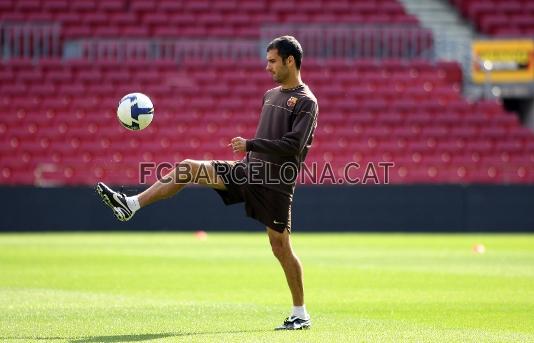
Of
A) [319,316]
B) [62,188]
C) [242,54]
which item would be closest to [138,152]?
[62,188]

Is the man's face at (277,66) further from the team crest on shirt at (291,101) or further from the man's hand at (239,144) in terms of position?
the man's hand at (239,144)

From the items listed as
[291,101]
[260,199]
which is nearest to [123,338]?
[260,199]

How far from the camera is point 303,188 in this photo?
1009 inches

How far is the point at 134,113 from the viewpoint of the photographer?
9586 millimetres

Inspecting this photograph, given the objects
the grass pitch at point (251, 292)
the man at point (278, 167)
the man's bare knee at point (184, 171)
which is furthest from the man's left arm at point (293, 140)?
the grass pitch at point (251, 292)

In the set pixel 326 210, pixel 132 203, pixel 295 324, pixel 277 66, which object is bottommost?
pixel 326 210

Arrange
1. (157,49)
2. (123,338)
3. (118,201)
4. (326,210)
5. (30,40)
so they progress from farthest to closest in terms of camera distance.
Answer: (30,40), (157,49), (326,210), (118,201), (123,338)

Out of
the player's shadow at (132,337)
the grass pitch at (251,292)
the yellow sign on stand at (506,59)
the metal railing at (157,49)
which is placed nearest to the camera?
the player's shadow at (132,337)

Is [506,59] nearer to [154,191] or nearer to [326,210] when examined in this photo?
[326,210]

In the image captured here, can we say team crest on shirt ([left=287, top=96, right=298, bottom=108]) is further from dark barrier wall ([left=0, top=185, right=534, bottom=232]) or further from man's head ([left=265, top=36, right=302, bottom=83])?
dark barrier wall ([left=0, top=185, right=534, bottom=232])

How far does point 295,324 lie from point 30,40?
2460 centimetres

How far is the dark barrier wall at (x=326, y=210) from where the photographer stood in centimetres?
2500

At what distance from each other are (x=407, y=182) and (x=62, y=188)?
9004mm

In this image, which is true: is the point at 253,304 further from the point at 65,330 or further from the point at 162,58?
the point at 162,58
